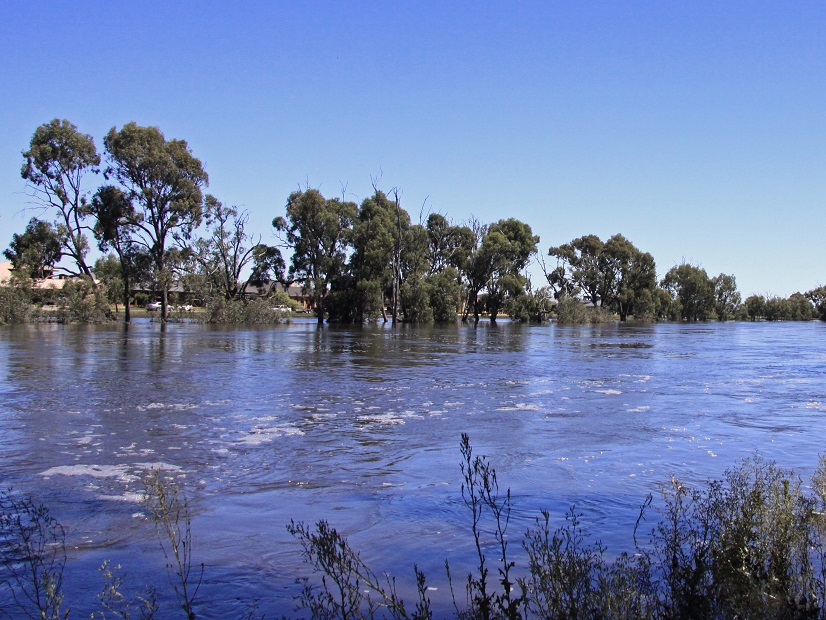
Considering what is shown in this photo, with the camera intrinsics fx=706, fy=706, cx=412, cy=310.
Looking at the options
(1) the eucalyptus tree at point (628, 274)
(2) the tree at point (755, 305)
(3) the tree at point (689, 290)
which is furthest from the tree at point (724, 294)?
(1) the eucalyptus tree at point (628, 274)

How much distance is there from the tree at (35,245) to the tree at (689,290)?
100 m

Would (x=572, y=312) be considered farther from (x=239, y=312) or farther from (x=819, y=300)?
(x=819, y=300)

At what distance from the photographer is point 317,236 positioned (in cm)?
6706

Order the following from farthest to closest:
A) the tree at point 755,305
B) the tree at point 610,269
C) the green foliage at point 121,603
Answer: the tree at point 755,305 → the tree at point 610,269 → the green foliage at point 121,603

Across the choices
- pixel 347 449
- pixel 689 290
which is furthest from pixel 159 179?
pixel 689 290

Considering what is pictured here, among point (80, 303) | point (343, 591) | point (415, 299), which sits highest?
point (415, 299)

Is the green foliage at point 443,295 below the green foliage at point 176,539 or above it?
above

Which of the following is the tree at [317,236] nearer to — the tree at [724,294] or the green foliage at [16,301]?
the green foliage at [16,301]

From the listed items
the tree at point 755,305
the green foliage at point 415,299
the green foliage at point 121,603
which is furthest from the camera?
the tree at point 755,305

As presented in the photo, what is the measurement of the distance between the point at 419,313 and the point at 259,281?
54.5 ft

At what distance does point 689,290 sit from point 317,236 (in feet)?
272

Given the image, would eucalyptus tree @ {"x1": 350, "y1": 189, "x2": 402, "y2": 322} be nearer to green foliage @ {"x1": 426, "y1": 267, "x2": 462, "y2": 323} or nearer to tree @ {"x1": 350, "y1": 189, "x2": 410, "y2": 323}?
tree @ {"x1": 350, "y1": 189, "x2": 410, "y2": 323}

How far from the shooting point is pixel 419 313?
72.2 metres

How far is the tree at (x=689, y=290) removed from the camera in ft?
410
